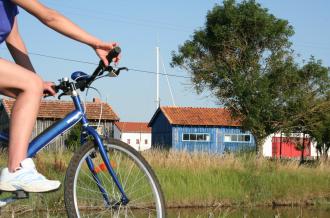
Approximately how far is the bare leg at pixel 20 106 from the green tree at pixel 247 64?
86.0ft

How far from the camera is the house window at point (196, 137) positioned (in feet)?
155

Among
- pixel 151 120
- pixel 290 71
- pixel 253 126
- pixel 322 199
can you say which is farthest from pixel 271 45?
pixel 151 120

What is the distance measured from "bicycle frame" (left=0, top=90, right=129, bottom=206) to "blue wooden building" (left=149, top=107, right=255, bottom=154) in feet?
143

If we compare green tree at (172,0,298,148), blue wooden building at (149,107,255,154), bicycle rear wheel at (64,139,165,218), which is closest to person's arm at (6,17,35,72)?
bicycle rear wheel at (64,139,165,218)

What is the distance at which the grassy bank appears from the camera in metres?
15.6

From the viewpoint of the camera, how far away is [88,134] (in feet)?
9.62

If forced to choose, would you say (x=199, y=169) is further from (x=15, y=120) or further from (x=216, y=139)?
(x=216, y=139)

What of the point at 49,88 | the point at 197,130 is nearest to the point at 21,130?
the point at 49,88

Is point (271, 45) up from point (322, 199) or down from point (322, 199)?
up

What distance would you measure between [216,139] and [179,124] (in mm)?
3688

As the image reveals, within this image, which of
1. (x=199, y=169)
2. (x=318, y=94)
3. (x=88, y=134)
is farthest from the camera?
(x=318, y=94)

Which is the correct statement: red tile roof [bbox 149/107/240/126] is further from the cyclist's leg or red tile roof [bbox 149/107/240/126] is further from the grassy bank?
the cyclist's leg

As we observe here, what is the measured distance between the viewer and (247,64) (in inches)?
1163

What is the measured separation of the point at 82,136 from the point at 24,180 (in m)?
0.46
